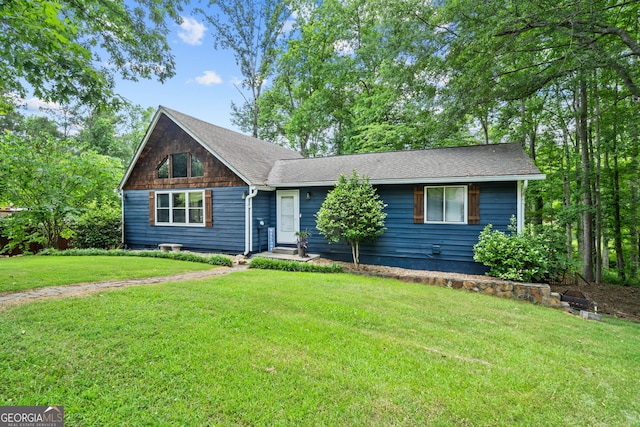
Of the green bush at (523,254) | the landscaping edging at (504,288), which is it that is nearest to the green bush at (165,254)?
the landscaping edging at (504,288)

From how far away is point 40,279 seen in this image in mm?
6129

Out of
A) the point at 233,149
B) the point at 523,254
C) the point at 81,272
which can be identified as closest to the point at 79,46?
the point at 81,272

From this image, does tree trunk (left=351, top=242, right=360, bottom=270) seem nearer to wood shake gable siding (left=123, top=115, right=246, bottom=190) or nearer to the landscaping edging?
the landscaping edging

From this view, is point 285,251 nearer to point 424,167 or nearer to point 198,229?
point 198,229

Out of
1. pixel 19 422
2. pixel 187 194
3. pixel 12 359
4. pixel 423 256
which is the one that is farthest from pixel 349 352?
pixel 187 194

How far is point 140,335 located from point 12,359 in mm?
1050

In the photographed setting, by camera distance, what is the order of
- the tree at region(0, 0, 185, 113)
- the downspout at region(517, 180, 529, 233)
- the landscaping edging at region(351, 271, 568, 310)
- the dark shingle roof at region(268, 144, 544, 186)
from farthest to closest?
the dark shingle roof at region(268, 144, 544, 186) < the downspout at region(517, 180, 529, 233) < the landscaping edging at region(351, 271, 568, 310) < the tree at region(0, 0, 185, 113)

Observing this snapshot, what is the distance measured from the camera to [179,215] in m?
11.7

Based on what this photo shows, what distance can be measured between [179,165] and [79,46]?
7.82 meters

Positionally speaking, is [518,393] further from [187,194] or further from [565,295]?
[187,194]

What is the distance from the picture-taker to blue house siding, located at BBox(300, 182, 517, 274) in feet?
26.2

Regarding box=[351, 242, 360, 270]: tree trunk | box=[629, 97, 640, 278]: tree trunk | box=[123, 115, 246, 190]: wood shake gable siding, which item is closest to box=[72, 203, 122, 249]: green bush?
box=[123, 115, 246, 190]: wood shake gable siding

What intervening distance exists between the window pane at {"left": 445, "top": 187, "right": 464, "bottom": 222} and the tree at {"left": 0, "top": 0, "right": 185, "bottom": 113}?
794 cm

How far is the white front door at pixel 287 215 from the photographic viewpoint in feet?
34.8
